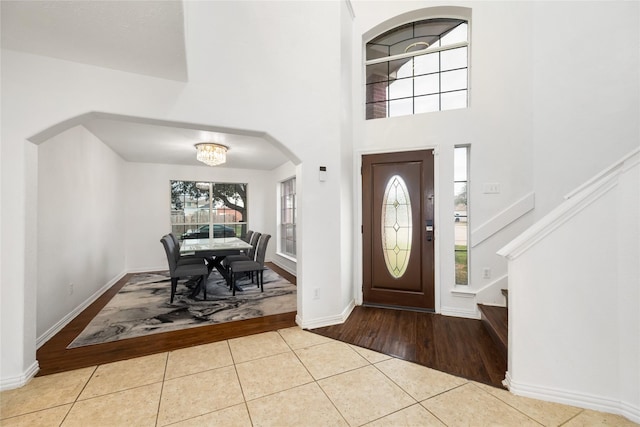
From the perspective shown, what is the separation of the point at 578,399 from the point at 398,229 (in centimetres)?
212

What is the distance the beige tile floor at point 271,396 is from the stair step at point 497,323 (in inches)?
23.7

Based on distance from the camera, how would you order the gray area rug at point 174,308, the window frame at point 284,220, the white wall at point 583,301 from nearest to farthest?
the white wall at point 583,301
the gray area rug at point 174,308
the window frame at point 284,220

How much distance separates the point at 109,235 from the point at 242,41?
426 centimetres

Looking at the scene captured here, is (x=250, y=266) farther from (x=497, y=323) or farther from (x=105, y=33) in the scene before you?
(x=497, y=323)

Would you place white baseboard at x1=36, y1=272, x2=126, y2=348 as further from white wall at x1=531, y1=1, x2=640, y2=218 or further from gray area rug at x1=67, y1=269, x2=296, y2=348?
white wall at x1=531, y1=1, x2=640, y2=218

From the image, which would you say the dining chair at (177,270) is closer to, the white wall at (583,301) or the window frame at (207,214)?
the window frame at (207,214)

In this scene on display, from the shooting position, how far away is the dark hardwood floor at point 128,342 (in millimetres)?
2219

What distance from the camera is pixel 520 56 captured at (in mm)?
2977

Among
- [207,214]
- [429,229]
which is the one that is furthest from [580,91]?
[207,214]

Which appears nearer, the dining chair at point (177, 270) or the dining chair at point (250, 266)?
the dining chair at point (177, 270)

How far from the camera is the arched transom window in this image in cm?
331

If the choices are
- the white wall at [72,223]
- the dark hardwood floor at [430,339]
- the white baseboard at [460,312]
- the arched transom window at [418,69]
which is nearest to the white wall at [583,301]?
the dark hardwood floor at [430,339]

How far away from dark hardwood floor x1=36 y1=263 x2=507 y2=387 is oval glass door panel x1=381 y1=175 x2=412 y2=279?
641 mm

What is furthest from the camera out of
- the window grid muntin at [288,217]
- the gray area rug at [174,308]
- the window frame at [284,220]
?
the window frame at [284,220]
